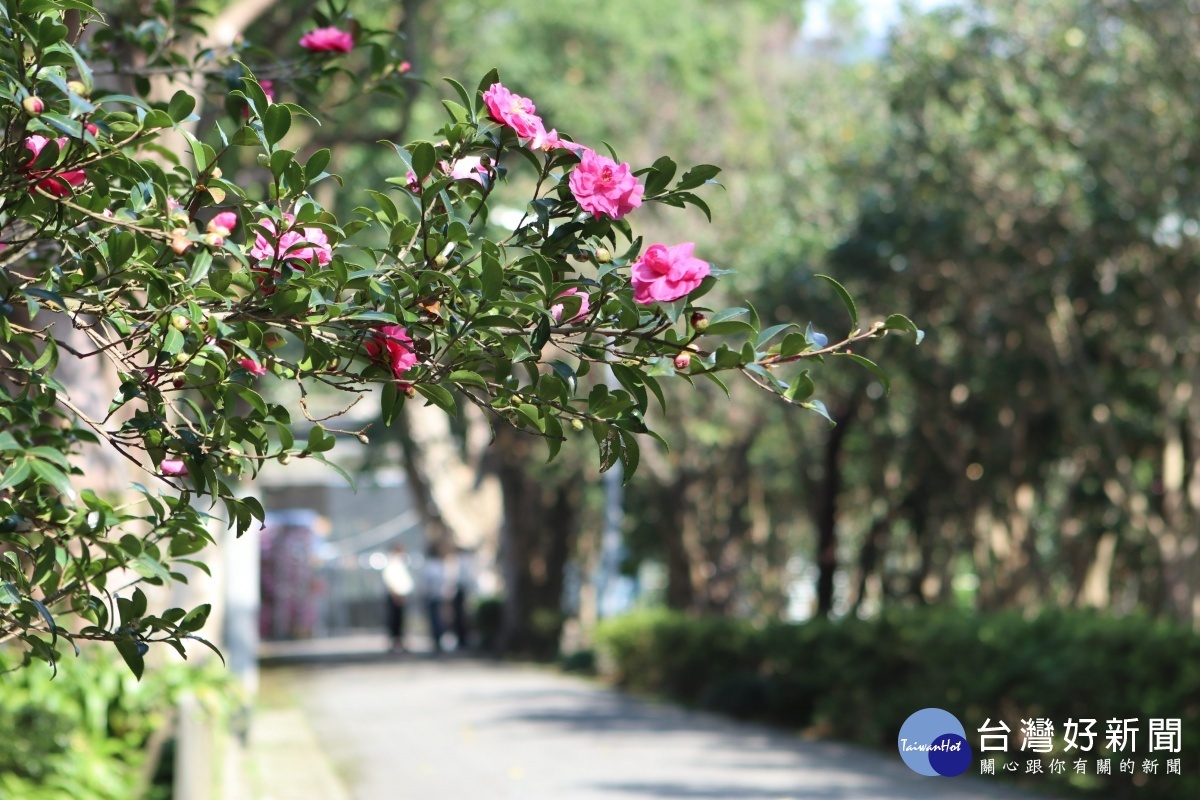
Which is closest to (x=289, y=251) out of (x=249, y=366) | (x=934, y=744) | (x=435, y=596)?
(x=249, y=366)

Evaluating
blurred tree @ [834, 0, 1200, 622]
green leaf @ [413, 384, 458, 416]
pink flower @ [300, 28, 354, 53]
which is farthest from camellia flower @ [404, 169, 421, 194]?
blurred tree @ [834, 0, 1200, 622]

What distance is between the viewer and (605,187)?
2818mm

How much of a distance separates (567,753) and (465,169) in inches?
388

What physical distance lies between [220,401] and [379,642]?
31049mm

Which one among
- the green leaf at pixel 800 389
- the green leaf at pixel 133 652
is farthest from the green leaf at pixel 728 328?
the green leaf at pixel 133 652

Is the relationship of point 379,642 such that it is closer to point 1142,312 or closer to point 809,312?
point 809,312

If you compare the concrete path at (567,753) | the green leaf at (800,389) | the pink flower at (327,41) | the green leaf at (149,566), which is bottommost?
the concrete path at (567,753)

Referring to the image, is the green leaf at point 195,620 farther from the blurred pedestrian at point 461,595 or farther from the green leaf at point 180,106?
the blurred pedestrian at point 461,595

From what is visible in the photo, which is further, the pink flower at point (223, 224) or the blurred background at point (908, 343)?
the blurred background at point (908, 343)

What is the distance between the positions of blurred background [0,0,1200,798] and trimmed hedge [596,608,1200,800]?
3 cm

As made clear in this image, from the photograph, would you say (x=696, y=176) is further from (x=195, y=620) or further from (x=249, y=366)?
(x=195, y=620)

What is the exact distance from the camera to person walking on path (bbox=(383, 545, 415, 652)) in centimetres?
2634

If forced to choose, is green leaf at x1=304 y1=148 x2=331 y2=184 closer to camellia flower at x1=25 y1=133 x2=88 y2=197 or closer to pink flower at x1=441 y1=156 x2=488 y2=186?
pink flower at x1=441 y1=156 x2=488 y2=186

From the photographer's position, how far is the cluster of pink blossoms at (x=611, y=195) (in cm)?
272
